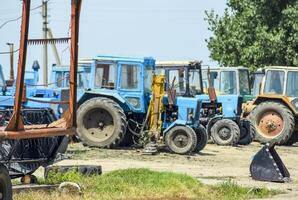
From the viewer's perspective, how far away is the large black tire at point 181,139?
21.4 metres

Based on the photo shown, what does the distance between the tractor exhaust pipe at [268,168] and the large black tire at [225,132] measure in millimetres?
8709

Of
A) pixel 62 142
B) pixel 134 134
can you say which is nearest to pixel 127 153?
pixel 134 134

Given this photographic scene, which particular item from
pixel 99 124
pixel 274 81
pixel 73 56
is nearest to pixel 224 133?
pixel 274 81

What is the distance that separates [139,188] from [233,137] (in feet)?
39.9

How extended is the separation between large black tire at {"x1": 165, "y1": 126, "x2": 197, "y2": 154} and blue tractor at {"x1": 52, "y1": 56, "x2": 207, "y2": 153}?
0.39 m

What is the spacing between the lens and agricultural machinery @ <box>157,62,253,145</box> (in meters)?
25.2

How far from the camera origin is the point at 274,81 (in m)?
27.0

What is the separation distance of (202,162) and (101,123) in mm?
3958

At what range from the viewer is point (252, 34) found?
36.0m

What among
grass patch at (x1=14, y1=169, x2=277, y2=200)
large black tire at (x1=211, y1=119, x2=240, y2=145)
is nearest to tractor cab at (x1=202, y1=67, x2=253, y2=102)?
large black tire at (x1=211, y1=119, x2=240, y2=145)

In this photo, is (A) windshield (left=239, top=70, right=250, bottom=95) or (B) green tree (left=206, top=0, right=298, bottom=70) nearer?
(A) windshield (left=239, top=70, right=250, bottom=95)

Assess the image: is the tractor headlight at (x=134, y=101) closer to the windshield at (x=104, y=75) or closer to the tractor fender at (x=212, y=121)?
the windshield at (x=104, y=75)

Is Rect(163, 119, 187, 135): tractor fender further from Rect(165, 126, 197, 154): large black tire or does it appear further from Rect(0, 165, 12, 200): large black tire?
Rect(0, 165, 12, 200): large black tire

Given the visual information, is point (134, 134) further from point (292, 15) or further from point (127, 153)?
point (292, 15)
